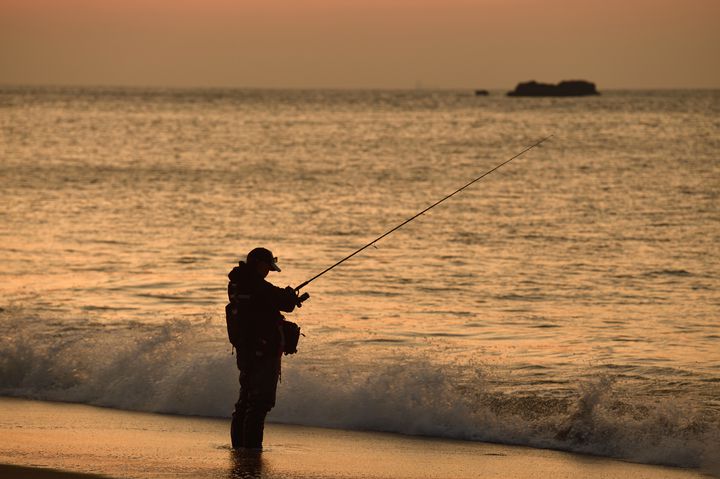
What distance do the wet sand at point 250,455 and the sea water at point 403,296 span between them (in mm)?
410

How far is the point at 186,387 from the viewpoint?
10016mm

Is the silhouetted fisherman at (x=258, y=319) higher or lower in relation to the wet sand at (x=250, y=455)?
higher

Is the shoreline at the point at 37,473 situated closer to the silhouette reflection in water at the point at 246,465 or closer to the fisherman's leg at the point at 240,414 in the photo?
the silhouette reflection in water at the point at 246,465

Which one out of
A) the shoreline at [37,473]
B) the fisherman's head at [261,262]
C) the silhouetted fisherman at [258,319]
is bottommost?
the shoreline at [37,473]

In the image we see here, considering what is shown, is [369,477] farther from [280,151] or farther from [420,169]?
[280,151]

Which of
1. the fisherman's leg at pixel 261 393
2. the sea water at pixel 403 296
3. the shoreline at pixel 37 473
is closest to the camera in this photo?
the shoreline at pixel 37 473

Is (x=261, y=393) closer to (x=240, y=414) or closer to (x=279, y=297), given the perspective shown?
(x=240, y=414)

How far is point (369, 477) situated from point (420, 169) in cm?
3353

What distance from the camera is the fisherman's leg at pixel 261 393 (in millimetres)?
7512

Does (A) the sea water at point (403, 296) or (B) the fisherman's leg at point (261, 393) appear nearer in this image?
(B) the fisherman's leg at point (261, 393)

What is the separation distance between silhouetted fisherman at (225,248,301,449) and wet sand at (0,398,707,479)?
56cm

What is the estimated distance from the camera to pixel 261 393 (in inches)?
298

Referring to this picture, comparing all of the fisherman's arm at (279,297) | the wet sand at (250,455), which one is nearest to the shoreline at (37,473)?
the wet sand at (250,455)

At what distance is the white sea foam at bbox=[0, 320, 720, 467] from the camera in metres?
8.74
